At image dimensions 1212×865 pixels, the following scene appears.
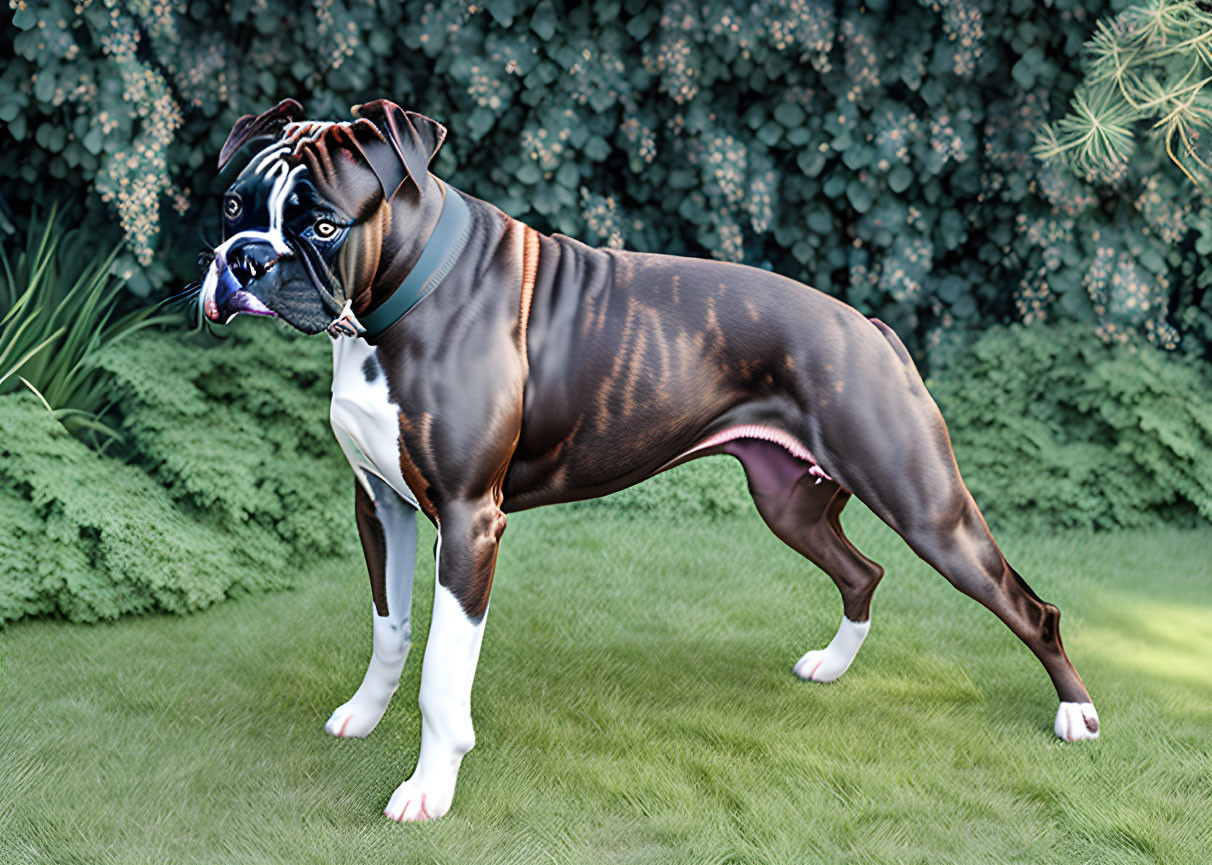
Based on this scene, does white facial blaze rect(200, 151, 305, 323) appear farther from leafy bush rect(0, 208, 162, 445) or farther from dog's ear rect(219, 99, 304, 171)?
leafy bush rect(0, 208, 162, 445)

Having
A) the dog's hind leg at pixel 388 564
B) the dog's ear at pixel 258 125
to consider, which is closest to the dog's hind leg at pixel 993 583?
the dog's hind leg at pixel 388 564

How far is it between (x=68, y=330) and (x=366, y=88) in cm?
179

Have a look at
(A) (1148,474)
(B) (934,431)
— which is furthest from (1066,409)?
(B) (934,431)

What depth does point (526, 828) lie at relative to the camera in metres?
2.60

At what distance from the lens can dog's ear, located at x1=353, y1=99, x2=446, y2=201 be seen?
2.38 metres

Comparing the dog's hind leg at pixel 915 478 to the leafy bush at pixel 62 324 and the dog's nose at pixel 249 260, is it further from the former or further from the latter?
the leafy bush at pixel 62 324

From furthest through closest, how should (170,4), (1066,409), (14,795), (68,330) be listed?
(1066,409) < (68,330) < (170,4) < (14,795)

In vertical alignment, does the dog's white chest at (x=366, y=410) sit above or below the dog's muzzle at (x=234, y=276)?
below

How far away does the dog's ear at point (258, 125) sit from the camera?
258 centimetres

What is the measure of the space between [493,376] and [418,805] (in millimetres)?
1071

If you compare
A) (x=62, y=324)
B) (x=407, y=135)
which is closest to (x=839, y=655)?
(x=407, y=135)

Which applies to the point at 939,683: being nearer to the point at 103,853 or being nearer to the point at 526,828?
the point at 526,828

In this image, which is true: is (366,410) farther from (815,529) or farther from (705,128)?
(705,128)

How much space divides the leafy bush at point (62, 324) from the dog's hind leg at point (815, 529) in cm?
291
